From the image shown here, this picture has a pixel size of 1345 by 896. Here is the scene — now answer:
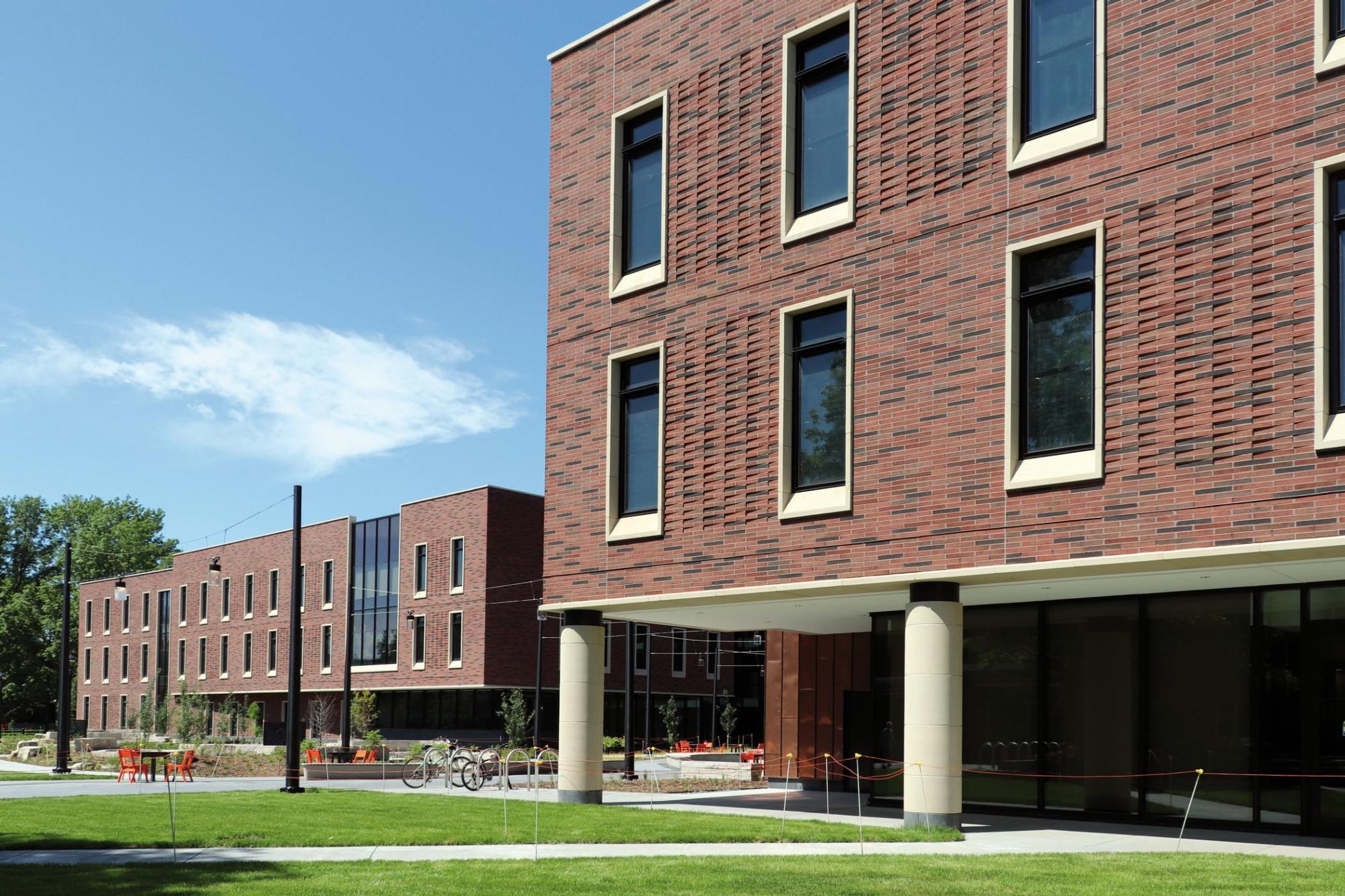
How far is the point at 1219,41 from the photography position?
17453 mm

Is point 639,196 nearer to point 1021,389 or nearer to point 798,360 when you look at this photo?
point 798,360

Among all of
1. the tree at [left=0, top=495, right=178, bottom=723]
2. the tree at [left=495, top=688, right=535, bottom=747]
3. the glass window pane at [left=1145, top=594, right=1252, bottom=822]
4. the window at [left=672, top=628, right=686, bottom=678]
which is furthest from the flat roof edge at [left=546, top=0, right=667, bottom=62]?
the tree at [left=0, top=495, right=178, bottom=723]

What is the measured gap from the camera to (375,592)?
66.2m

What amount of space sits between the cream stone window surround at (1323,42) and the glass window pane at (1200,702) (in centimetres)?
771

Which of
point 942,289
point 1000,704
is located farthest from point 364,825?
point 942,289

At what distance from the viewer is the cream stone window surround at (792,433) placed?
21016 mm

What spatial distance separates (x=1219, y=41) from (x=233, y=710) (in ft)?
225

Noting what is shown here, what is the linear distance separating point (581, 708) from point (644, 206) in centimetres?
926

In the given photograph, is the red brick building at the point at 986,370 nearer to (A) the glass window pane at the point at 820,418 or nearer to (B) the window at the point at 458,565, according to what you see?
(A) the glass window pane at the point at 820,418

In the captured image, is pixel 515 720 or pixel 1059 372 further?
pixel 515 720

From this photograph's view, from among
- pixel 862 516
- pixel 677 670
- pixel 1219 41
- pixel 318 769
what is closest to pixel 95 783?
pixel 318 769

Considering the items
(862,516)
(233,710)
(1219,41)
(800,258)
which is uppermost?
(1219,41)

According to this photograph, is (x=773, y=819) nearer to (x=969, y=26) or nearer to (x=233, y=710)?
(x=969, y=26)

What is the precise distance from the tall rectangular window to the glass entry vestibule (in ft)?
127
